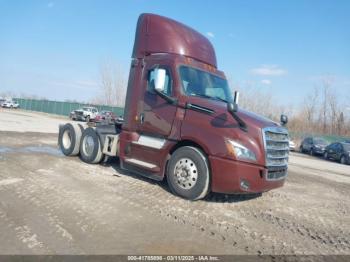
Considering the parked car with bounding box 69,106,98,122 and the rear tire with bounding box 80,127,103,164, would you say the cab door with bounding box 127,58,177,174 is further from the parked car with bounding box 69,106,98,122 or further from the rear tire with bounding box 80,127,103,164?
the parked car with bounding box 69,106,98,122

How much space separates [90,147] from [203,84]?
3.90 metres

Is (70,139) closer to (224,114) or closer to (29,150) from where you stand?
(29,150)

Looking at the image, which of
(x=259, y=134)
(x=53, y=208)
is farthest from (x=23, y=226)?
(x=259, y=134)

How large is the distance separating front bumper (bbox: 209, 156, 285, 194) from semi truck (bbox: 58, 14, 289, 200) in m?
0.02

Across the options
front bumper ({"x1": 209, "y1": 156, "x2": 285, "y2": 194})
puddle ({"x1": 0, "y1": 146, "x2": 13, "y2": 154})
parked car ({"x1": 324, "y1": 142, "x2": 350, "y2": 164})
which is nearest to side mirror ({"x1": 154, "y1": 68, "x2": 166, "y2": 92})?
front bumper ({"x1": 209, "y1": 156, "x2": 285, "y2": 194})

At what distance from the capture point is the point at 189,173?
255 inches

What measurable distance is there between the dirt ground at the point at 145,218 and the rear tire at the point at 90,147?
2.90ft

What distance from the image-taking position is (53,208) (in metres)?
5.37

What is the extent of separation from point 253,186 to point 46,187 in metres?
3.81

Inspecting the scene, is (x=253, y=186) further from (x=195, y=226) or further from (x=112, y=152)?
(x=112, y=152)

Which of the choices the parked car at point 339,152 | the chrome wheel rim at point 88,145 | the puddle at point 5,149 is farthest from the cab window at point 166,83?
the parked car at point 339,152

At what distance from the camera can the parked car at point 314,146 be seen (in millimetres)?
32281

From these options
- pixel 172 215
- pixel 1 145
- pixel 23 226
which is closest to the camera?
pixel 23 226

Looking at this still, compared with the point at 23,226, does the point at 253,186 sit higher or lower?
higher
